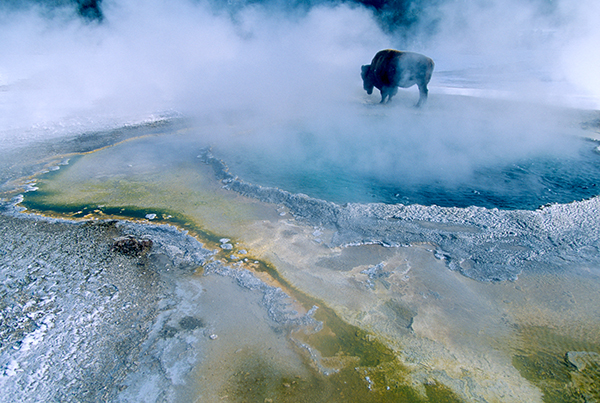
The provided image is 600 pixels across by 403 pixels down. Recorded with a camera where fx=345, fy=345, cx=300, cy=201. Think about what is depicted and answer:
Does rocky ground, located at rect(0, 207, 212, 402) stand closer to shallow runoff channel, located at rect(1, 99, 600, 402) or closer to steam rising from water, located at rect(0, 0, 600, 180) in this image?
shallow runoff channel, located at rect(1, 99, 600, 402)

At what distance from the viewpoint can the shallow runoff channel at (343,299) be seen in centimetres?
165

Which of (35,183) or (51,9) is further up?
(51,9)

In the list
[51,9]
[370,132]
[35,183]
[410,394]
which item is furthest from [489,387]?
[51,9]

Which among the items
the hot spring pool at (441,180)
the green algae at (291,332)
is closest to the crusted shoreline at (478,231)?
the hot spring pool at (441,180)

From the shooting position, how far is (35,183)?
3.80m

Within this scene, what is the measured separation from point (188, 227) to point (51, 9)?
490 inches

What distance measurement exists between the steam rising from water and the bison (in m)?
0.44

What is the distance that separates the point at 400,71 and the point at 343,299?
526cm

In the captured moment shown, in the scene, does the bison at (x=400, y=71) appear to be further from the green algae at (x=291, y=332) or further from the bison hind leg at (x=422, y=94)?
the green algae at (x=291, y=332)

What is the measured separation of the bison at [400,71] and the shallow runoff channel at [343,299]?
3.72m

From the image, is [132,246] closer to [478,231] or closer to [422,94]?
[478,231]

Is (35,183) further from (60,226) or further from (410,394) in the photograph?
(410,394)

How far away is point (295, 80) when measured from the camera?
369 inches

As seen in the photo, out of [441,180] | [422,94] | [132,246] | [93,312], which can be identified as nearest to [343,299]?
[93,312]
